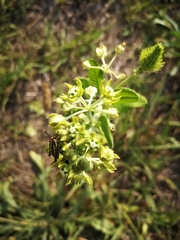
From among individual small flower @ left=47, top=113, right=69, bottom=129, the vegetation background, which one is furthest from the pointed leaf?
the vegetation background

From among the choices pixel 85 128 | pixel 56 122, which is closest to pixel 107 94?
pixel 85 128

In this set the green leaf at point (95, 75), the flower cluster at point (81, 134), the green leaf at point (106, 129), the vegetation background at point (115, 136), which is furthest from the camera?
the vegetation background at point (115, 136)

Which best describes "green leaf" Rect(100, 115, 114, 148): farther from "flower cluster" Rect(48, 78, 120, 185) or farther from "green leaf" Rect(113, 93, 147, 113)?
"green leaf" Rect(113, 93, 147, 113)

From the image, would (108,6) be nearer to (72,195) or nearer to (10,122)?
(10,122)

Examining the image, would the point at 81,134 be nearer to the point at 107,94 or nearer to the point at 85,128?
the point at 85,128

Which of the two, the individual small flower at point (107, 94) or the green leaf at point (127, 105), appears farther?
the green leaf at point (127, 105)

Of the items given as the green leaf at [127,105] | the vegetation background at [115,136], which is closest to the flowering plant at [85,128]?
the green leaf at [127,105]

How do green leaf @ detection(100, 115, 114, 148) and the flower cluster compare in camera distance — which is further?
green leaf @ detection(100, 115, 114, 148)

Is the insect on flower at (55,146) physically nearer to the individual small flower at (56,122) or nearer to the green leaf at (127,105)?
the individual small flower at (56,122)
